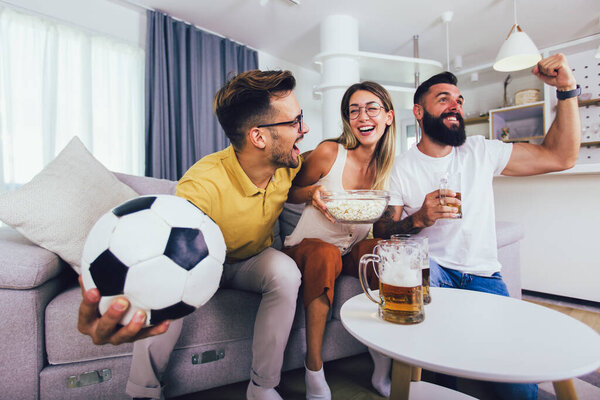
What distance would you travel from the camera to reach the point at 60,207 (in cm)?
117

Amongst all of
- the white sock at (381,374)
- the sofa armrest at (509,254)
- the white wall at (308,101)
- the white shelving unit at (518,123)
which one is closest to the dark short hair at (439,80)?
the sofa armrest at (509,254)

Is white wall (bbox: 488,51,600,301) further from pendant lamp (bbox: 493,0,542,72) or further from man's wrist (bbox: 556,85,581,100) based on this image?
man's wrist (bbox: 556,85,581,100)

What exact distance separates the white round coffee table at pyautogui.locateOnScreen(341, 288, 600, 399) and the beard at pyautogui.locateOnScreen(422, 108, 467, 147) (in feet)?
2.77

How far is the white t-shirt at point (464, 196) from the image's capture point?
4.46ft

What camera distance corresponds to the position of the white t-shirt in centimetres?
136

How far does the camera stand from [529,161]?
1.50 meters

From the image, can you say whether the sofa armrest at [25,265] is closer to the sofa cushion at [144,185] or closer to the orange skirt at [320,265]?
the sofa cushion at [144,185]

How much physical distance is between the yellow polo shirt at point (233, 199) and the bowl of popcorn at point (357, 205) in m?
0.26

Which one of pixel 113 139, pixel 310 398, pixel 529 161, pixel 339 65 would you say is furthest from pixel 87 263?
pixel 339 65

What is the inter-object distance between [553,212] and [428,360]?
2705mm

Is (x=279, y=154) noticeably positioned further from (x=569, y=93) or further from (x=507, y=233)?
(x=507, y=233)

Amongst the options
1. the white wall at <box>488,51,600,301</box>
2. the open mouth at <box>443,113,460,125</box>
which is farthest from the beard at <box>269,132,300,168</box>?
the white wall at <box>488,51,600,301</box>

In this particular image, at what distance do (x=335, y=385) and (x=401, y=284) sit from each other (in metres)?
0.83

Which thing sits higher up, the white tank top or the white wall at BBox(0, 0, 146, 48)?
the white wall at BBox(0, 0, 146, 48)
